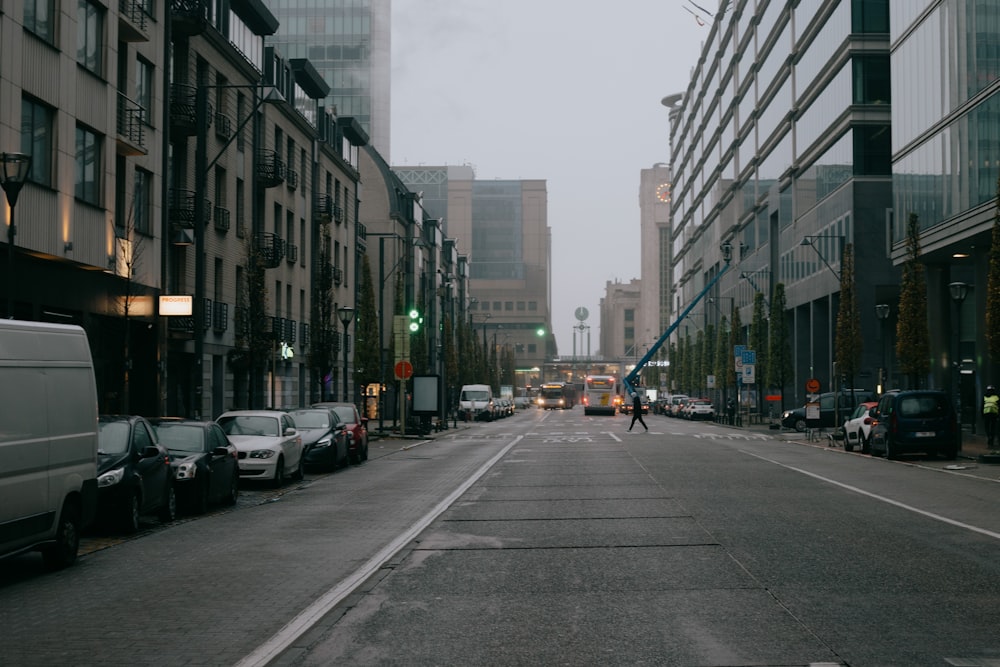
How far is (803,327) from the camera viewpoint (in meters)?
76.9

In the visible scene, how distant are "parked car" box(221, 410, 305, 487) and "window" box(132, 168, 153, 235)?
35.5 feet

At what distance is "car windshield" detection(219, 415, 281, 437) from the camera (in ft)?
82.0

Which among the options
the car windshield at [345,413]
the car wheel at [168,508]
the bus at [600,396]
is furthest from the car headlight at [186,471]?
the bus at [600,396]

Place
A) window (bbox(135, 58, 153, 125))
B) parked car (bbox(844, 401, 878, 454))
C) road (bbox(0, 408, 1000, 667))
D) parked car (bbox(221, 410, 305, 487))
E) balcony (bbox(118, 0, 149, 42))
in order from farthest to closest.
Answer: parked car (bbox(844, 401, 878, 454)) → window (bbox(135, 58, 153, 125)) → balcony (bbox(118, 0, 149, 42)) → parked car (bbox(221, 410, 305, 487)) → road (bbox(0, 408, 1000, 667))

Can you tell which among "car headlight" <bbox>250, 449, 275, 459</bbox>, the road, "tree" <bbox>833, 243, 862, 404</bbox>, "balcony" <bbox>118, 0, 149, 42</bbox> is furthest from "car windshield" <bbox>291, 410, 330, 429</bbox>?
"tree" <bbox>833, 243, 862, 404</bbox>

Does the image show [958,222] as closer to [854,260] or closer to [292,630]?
[854,260]

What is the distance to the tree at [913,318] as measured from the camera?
137 feet

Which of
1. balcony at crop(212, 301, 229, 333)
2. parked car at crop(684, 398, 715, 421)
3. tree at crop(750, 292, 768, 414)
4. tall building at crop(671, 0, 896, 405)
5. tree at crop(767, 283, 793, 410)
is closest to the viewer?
balcony at crop(212, 301, 229, 333)

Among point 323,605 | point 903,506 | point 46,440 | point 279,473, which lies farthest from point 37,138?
point 323,605

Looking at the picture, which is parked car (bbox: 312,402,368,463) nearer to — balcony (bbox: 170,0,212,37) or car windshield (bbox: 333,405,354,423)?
car windshield (bbox: 333,405,354,423)

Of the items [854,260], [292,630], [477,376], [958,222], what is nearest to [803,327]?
[854,260]

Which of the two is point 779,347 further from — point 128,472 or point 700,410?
point 128,472

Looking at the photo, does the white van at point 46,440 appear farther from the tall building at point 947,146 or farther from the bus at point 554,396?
the bus at point 554,396

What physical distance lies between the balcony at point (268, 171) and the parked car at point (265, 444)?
81.1 feet
